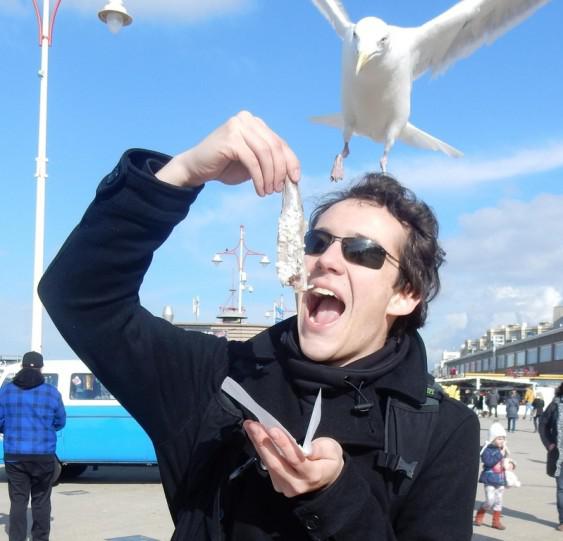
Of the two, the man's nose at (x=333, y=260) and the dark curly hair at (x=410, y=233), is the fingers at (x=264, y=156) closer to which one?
the man's nose at (x=333, y=260)

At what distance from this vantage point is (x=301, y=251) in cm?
160

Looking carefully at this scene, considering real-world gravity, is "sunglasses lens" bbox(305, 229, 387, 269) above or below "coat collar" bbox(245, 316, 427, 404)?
above

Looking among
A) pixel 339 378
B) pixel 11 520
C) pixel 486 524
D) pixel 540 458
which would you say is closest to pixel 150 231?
pixel 339 378

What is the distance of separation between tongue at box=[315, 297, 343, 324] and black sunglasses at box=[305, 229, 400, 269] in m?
0.11

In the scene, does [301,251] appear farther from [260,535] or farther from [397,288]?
[260,535]

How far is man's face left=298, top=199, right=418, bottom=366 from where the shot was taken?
1752mm

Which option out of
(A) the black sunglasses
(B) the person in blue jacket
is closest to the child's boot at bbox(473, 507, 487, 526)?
(B) the person in blue jacket

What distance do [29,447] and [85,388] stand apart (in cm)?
421

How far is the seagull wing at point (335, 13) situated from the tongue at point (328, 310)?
290 centimetres

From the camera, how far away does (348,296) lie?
1.79 m

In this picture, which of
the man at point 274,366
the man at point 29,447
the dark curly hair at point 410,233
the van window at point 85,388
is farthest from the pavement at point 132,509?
the man at point 274,366

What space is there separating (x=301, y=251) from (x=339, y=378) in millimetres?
306

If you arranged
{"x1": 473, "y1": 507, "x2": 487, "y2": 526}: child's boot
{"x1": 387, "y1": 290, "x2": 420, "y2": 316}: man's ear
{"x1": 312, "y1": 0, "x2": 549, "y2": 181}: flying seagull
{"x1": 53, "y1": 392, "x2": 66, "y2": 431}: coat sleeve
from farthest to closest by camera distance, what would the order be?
{"x1": 473, "y1": 507, "x2": 487, "y2": 526}: child's boot < {"x1": 53, "y1": 392, "x2": 66, "y2": 431}: coat sleeve < {"x1": 312, "y1": 0, "x2": 549, "y2": 181}: flying seagull < {"x1": 387, "y1": 290, "x2": 420, "y2": 316}: man's ear

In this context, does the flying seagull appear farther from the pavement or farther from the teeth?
the pavement
